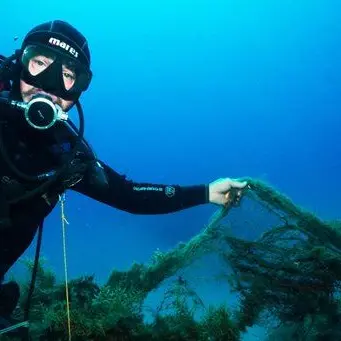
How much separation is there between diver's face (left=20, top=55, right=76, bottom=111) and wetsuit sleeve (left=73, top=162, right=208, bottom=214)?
0.80m

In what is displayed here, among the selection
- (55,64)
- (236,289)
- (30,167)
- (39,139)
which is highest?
(55,64)

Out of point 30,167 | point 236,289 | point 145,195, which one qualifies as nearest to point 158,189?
point 145,195

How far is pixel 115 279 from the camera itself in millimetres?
4621

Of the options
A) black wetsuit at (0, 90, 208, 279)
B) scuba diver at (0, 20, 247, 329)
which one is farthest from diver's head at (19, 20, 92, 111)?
black wetsuit at (0, 90, 208, 279)

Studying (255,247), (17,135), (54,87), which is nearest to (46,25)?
(54,87)

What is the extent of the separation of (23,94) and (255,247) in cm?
265

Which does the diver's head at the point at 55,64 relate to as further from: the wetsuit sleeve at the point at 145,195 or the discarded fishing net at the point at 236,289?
the discarded fishing net at the point at 236,289

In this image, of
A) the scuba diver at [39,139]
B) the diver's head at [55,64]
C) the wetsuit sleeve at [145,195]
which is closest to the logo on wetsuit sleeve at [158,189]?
the wetsuit sleeve at [145,195]

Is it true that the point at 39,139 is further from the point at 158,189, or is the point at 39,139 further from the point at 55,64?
the point at 158,189

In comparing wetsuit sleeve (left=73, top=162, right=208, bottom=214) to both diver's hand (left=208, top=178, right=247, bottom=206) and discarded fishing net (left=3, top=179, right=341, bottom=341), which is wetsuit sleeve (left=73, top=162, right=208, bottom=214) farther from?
discarded fishing net (left=3, top=179, right=341, bottom=341)

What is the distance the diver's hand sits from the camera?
442 cm

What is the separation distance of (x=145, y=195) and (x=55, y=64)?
1.61m

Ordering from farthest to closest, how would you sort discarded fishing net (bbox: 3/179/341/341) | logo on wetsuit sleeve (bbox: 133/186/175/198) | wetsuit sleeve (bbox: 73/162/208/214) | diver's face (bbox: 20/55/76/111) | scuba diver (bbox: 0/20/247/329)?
logo on wetsuit sleeve (bbox: 133/186/175/198) → wetsuit sleeve (bbox: 73/162/208/214) → diver's face (bbox: 20/55/76/111) → discarded fishing net (bbox: 3/179/341/341) → scuba diver (bbox: 0/20/247/329)

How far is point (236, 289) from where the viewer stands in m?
4.10
